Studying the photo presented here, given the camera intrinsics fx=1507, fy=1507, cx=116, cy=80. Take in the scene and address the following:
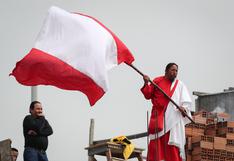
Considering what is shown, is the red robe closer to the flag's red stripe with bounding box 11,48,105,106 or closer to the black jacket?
the flag's red stripe with bounding box 11,48,105,106

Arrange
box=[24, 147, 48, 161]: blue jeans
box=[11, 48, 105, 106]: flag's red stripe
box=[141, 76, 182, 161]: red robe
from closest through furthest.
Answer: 1. box=[24, 147, 48, 161]: blue jeans
2. box=[11, 48, 105, 106]: flag's red stripe
3. box=[141, 76, 182, 161]: red robe

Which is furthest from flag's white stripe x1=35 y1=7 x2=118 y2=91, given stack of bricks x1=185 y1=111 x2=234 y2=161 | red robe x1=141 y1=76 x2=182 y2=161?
stack of bricks x1=185 y1=111 x2=234 y2=161

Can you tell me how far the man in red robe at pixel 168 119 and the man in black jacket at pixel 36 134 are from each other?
1919mm

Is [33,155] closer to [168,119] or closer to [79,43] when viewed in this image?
[79,43]

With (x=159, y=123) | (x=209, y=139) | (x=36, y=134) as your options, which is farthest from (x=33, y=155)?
(x=209, y=139)

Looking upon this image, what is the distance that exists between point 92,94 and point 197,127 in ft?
12.1

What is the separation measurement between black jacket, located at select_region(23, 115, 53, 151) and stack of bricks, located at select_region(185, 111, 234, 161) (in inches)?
148

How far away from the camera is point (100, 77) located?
25547 mm

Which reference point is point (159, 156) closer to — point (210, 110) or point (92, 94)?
point (92, 94)

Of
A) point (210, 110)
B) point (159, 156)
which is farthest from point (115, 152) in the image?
point (210, 110)

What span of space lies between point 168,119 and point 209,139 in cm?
205

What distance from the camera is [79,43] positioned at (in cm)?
2600

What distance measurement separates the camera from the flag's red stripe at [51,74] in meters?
25.6

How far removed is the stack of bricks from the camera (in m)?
28.0
